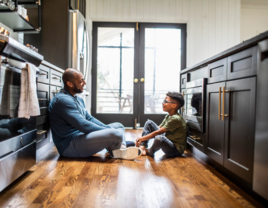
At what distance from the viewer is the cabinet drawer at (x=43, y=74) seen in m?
1.87

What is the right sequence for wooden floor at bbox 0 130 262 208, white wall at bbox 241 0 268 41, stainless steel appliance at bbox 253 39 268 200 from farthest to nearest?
white wall at bbox 241 0 268 41 < wooden floor at bbox 0 130 262 208 < stainless steel appliance at bbox 253 39 268 200

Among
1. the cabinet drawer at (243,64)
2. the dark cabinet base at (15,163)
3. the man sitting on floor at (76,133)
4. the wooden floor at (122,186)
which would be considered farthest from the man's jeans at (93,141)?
the cabinet drawer at (243,64)

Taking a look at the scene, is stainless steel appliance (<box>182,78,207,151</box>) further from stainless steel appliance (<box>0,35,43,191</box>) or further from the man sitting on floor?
stainless steel appliance (<box>0,35,43,191</box>)

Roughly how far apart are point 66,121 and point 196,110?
48.9 inches

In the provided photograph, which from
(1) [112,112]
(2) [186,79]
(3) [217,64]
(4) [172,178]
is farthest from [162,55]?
(4) [172,178]

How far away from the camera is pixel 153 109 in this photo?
163 inches

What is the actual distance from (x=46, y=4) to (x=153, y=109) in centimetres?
255

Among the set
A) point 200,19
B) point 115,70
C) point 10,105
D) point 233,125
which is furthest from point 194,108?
point 200,19

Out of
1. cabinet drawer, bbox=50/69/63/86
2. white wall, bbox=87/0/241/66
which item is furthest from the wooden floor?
white wall, bbox=87/0/241/66

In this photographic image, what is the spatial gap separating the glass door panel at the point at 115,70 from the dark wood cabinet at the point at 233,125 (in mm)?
2535

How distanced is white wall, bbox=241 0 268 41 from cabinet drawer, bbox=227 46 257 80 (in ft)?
11.4

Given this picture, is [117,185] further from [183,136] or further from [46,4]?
[46,4]

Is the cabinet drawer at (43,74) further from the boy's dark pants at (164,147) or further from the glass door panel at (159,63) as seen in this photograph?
the glass door panel at (159,63)

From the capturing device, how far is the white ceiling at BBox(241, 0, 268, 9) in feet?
13.8
